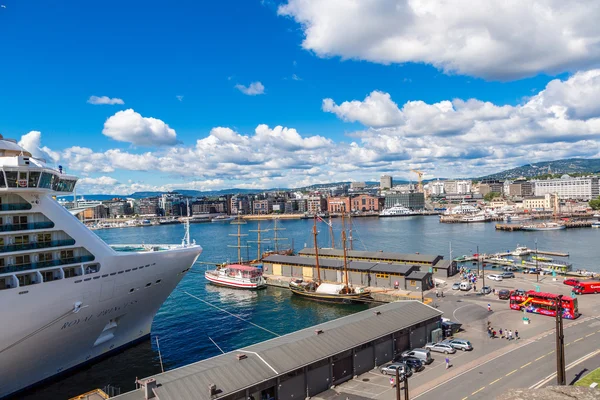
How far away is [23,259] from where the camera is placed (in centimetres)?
2009

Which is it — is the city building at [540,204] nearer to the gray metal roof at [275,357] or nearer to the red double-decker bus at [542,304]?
the red double-decker bus at [542,304]

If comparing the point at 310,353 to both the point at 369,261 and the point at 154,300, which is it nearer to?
the point at 154,300

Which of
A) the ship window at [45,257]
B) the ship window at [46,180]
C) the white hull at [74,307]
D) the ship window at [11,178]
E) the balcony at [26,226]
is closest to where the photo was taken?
the white hull at [74,307]

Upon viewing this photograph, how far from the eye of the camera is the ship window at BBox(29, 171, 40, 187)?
20297mm

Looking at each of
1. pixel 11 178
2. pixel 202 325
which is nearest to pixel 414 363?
pixel 202 325

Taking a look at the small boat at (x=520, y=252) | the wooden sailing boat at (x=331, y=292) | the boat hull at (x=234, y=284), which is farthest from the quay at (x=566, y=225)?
the boat hull at (x=234, y=284)

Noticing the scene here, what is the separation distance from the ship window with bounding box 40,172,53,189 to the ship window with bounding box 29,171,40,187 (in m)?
0.29

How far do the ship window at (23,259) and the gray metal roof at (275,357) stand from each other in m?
8.41

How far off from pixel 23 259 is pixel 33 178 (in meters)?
3.89

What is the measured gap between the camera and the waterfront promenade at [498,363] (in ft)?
63.0

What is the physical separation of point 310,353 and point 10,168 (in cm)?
1641

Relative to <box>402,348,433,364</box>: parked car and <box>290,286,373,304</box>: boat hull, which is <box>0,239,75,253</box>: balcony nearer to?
<box>402,348,433,364</box>: parked car

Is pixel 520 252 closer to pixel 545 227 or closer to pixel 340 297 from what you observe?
pixel 340 297

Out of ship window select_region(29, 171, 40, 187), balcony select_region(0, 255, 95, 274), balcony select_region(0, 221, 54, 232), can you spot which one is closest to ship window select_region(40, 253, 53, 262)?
balcony select_region(0, 255, 95, 274)
